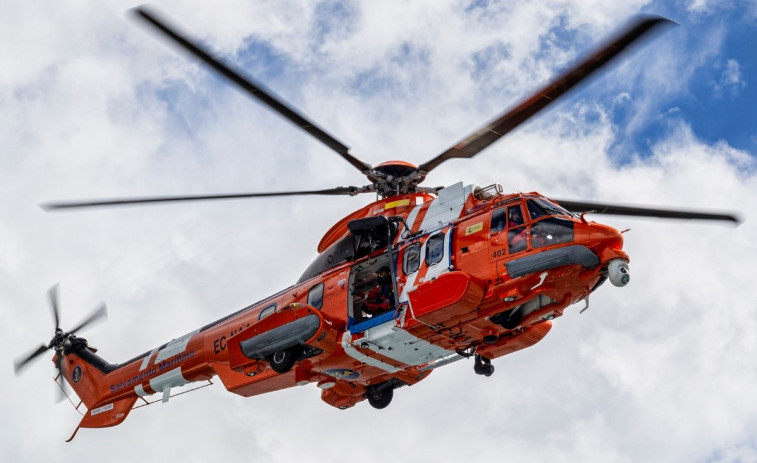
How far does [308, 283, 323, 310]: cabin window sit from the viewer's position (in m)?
20.2

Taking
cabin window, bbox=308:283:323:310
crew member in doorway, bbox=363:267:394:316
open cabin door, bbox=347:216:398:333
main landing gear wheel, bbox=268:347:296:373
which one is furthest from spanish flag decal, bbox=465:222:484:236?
main landing gear wheel, bbox=268:347:296:373

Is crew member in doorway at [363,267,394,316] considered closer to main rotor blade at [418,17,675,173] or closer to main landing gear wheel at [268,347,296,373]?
main landing gear wheel at [268,347,296,373]

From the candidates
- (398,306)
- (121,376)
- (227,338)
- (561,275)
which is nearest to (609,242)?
(561,275)

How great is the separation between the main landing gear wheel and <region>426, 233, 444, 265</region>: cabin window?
3.71m

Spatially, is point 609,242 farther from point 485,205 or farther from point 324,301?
point 324,301

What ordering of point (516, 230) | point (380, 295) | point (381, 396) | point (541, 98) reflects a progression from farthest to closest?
point (381, 396)
point (380, 295)
point (516, 230)
point (541, 98)

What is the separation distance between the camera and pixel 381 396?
70.8ft

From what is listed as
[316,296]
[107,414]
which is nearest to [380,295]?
[316,296]

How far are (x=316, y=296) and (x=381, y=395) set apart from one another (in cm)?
293

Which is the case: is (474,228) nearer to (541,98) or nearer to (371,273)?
(371,273)

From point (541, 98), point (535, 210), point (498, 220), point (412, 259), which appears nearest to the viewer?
point (541, 98)

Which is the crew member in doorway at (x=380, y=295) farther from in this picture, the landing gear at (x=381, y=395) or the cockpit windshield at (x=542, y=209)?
the cockpit windshield at (x=542, y=209)

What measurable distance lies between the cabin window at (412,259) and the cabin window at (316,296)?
2.27 meters

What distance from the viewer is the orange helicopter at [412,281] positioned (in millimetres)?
17219
